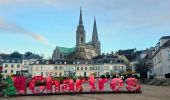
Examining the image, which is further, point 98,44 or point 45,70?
point 98,44

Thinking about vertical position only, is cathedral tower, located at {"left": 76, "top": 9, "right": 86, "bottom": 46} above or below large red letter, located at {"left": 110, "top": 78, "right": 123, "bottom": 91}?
above

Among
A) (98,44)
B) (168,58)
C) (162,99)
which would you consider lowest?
(162,99)

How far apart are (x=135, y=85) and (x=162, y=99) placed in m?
7.62

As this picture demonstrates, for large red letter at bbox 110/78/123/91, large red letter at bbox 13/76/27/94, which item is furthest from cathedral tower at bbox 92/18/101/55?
large red letter at bbox 13/76/27/94

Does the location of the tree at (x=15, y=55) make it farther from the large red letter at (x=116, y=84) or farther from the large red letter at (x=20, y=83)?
the large red letter at (x=116, y=84)

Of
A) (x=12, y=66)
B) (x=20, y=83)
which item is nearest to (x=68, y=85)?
(x=20, y=83)

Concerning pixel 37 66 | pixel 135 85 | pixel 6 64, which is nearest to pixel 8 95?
pixel 135 85

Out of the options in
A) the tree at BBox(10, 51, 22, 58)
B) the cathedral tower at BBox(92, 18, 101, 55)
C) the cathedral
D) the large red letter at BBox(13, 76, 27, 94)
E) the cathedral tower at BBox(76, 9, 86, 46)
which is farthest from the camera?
the cathedral tower at BBox(92, 18, 101, 55)

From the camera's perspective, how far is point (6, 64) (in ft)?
428

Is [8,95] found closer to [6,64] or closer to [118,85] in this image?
[118,85]

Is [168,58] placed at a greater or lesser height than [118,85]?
greater

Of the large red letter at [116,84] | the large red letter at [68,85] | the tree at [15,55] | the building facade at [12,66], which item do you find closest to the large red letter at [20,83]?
the large red letter at [68,85]

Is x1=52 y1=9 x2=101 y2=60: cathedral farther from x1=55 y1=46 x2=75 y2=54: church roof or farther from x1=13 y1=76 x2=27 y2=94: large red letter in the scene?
x1=13 y1=76 x2=27 y2=94: large red letter

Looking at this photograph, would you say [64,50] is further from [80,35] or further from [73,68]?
[73,68]
